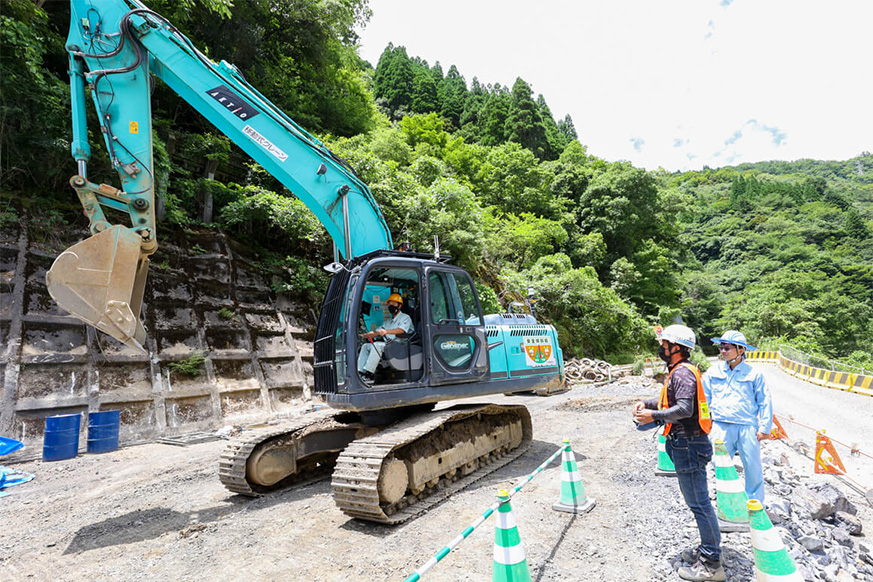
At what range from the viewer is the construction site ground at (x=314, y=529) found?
3270mm

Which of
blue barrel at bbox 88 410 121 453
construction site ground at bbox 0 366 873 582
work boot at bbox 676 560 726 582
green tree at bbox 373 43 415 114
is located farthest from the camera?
green tree at bbox 373 43 415 114

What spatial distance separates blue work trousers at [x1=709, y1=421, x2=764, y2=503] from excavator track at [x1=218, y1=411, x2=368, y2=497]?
13.1 feet

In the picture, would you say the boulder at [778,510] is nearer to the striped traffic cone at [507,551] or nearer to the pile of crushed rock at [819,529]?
the pile of crushed rock at [819,529]

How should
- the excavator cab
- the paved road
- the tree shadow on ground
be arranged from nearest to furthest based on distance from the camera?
the tree shadow on ground, the excavator cab, the paved road

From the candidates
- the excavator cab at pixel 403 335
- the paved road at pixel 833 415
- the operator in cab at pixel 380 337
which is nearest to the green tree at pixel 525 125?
the paved road at pixel 833 415

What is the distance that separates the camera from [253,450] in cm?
485

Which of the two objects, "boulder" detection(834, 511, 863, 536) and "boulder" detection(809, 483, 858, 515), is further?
"boulder" detection(809, 483, 858, 515)

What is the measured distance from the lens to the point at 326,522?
4141 mm

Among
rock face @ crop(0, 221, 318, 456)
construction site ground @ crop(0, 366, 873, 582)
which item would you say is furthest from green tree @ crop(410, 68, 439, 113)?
construction site ground @ crop(0, 366, 873, 582)

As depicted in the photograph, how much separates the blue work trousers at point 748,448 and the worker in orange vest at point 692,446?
1.39 metres

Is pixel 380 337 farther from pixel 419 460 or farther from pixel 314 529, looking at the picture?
pixel 314 529

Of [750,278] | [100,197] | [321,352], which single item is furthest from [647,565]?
[750,278]

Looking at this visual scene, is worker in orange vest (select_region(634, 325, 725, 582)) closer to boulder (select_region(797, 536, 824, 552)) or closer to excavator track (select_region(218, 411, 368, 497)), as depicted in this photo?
boulder (select_region(797, 536, 824, 552))

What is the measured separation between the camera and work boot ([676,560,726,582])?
285 centimetres
